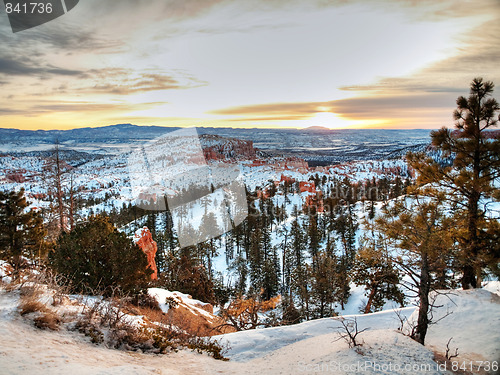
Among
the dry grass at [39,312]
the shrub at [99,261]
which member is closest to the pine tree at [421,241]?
the dry grass at [39,312]

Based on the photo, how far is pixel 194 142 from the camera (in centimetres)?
11881

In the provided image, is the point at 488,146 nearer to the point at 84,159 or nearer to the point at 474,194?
the point at 474,194

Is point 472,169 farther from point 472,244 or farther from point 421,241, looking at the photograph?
point 421,241

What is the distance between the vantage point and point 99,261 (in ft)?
38.9

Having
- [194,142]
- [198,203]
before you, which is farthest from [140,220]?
[194,142]

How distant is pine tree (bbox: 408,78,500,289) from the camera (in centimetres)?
890

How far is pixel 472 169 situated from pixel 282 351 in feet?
28.9

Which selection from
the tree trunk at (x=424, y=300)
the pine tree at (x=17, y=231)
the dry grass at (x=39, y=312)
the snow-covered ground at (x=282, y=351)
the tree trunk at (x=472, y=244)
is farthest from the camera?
the pine tree at (x=17, y=231)

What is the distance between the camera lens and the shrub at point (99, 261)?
11.3 m

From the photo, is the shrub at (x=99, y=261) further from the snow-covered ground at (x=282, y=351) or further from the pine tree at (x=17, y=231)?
the snow-covered ground at (x=282, y=351)

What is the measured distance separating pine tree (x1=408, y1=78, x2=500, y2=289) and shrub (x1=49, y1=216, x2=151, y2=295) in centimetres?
1149

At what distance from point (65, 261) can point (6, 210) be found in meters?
6.83

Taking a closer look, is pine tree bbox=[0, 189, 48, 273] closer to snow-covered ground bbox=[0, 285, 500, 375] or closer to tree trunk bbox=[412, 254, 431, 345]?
snow-covered ground bbox=[0, 285, 500, 375]

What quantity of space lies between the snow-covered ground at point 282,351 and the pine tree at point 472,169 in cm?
142
